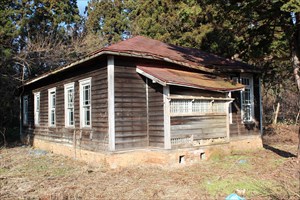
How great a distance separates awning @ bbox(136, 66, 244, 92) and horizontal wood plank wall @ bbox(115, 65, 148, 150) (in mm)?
461

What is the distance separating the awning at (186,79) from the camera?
30.2 ft

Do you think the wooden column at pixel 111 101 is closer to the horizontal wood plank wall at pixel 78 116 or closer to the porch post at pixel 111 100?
the porch post at pixel 111 100

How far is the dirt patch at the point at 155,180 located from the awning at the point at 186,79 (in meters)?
2.50

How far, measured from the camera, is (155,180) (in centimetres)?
787

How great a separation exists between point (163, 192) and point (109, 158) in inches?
119

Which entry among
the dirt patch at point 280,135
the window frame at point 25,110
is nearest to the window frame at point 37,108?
the window frame at point 25,110

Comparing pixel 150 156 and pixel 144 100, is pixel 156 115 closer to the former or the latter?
pixel 144 100

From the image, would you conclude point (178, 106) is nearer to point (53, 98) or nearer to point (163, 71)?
point (163, 71)

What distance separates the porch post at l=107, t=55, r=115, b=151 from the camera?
943 centimetres

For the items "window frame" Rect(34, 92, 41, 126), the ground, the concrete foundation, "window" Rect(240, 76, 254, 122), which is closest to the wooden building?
the concrete foundation

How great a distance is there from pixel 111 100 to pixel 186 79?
2.54 metres

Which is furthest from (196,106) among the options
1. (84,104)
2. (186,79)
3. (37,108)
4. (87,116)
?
(37,108)

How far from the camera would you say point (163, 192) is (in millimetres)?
6816

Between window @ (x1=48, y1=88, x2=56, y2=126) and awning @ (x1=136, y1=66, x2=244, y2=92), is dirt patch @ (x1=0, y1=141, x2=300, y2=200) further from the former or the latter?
window @ (x1=48, y1=88, x2=56, y2=126)
